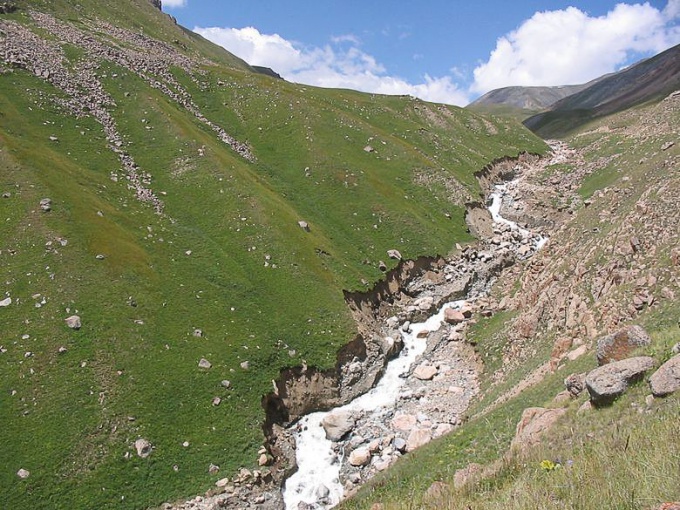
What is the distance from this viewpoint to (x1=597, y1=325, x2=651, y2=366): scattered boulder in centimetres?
1769

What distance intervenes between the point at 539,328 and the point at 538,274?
8.96 metres

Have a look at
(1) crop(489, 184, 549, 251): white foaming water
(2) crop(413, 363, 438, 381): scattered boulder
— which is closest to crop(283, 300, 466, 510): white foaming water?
(2) crop(413, 363, 438, 381): scattered boulder

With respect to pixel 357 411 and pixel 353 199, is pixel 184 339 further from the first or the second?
pixel 353 199

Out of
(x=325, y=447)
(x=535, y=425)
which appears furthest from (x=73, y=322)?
(x=535, y=425)

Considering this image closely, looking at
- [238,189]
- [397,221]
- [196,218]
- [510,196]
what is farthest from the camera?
[510,196]

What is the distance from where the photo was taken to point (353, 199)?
59.2 m

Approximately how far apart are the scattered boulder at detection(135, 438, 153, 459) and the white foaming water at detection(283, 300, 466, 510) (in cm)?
875

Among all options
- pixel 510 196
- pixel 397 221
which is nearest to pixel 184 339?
pixel 397 221

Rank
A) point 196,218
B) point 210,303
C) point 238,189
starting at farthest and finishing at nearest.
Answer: point 238,189, point 196,218, point 210,303

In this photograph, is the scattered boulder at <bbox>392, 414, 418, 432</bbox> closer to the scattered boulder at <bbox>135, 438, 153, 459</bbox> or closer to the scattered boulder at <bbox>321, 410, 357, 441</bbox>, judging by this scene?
the scattered boulder at <bbox>321, 410, 357, 441</bbox>

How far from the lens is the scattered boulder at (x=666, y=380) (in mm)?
13023

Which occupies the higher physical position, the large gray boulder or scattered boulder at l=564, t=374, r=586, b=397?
the large gray boulder

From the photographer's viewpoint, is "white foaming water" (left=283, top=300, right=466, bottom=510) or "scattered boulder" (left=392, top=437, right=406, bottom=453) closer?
"white foaming water" (left=283, top=300, right=466, bottom=510)

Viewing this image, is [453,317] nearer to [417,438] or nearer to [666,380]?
[417,438]
